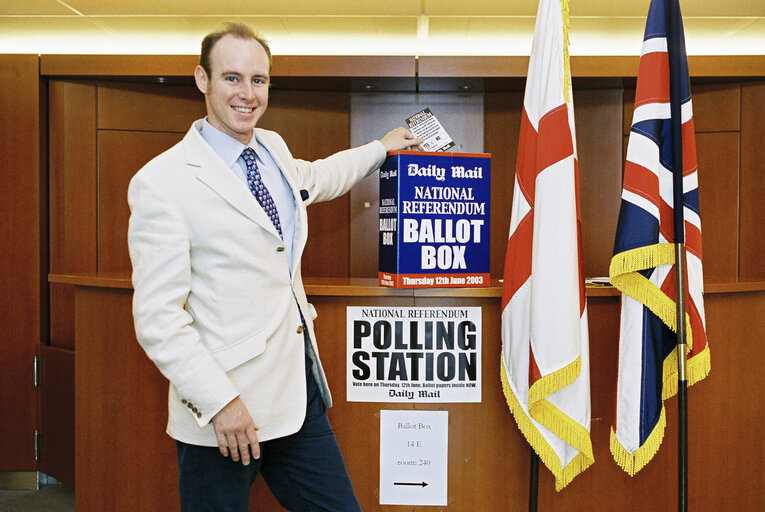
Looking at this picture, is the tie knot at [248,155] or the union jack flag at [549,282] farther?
the union jack flag at [549,282]

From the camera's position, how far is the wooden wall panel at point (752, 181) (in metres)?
3.96

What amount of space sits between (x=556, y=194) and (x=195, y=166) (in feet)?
3.92

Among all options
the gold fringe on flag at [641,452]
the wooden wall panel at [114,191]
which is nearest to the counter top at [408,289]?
the gold fringe on flag at [641,452]

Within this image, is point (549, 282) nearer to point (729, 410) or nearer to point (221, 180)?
point (729, 410)

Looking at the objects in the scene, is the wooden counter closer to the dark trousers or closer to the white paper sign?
the white paper sign

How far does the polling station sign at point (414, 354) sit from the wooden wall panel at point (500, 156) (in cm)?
176

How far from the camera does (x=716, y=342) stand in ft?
8.57

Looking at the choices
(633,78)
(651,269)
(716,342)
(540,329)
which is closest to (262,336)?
(540,329)

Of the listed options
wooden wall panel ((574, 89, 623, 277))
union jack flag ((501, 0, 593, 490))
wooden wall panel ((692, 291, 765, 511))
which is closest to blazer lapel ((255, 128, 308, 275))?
union jack flag ((501, 0, 593, 490))

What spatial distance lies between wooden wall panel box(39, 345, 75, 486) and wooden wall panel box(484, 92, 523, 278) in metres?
2.56

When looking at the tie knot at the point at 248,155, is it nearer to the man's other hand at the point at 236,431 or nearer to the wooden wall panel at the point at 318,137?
the man's other hand at the point at 236,431

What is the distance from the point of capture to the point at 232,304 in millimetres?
1669

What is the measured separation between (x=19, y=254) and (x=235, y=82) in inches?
106

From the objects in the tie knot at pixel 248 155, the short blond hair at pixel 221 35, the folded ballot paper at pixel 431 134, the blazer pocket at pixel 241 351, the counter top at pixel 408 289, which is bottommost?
the blazer pocket at pixel 241 351
